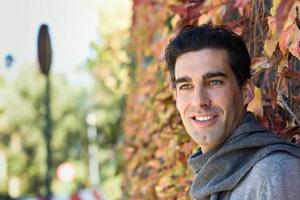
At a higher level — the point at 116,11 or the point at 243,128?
the point at 243,128

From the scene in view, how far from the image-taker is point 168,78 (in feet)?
12.5

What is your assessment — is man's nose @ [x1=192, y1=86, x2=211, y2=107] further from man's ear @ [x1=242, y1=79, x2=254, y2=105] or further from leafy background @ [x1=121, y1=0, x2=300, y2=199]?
leafy background @ [x1=121, y1=0, x2=300, y2=199]

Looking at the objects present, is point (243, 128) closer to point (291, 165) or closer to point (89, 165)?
point (291, 165)

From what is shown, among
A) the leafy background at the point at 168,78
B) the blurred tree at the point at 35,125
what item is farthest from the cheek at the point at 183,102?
the blurred tree at the point at 35,125

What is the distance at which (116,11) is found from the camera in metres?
14.4

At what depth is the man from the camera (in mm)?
2070

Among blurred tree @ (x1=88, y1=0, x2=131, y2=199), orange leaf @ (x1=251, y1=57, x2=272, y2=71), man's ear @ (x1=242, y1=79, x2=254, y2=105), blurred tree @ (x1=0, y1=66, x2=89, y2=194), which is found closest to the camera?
man's ear @ (x1=242, y1=79, x2=254, y2=105)

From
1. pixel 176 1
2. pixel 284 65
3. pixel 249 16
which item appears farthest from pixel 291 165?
pixel 176 1

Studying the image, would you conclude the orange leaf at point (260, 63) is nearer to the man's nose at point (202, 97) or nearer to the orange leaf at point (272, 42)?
the orange leaf at point (272, 42)

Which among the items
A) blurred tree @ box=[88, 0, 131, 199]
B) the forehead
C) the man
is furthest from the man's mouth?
blurred tree @ box=[88, 0, 131, 199]

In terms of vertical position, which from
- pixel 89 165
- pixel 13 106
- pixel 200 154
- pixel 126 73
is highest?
pixel 200 154

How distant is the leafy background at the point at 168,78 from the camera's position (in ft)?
8.02

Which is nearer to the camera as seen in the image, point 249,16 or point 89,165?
point 249,16

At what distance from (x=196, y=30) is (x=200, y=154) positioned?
1.30ft
